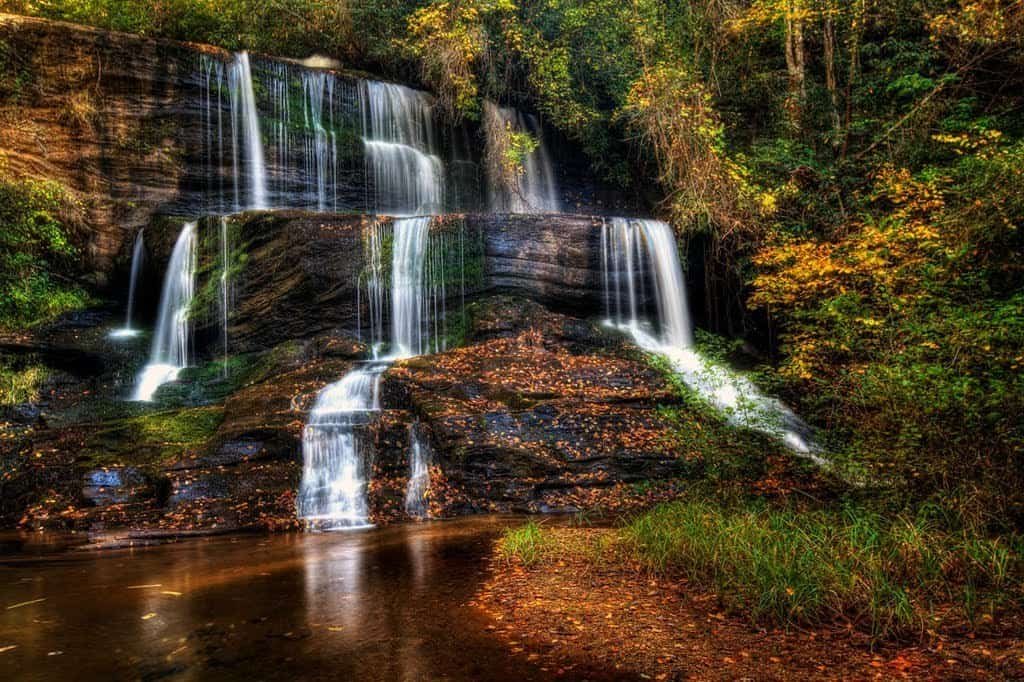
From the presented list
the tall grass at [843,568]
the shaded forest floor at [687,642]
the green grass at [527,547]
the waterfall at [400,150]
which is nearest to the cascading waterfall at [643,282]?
the waterfall at [400,150]

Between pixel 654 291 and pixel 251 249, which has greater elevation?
pixel 251 249

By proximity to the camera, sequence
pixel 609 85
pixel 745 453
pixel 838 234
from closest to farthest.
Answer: pixel 745 453 < pixel 838 234 < pixel 609 85

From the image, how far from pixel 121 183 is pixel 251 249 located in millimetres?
5342

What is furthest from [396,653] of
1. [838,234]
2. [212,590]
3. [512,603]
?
[838,234]

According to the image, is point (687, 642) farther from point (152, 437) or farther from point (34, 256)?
point (34, 256)

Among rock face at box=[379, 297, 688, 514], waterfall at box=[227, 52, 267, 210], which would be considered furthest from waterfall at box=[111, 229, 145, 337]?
rock face at box=[379, 297, 688, 514]

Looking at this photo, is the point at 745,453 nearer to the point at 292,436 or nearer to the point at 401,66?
the point at 292,436

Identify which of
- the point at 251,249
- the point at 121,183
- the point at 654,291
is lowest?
the point at 654,291

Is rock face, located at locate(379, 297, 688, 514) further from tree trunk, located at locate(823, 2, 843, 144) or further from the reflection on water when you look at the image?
tree trunk, located at locate(823, 2, 843, 144)

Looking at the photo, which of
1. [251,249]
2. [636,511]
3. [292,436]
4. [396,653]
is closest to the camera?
[396,653]

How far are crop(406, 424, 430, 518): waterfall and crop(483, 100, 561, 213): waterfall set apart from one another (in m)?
11.9

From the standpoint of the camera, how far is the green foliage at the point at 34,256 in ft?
42.1

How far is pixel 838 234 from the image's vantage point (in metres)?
13.1

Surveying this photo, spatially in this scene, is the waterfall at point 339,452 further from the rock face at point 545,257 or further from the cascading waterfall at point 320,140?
the cascading waterfall at point 320,140
